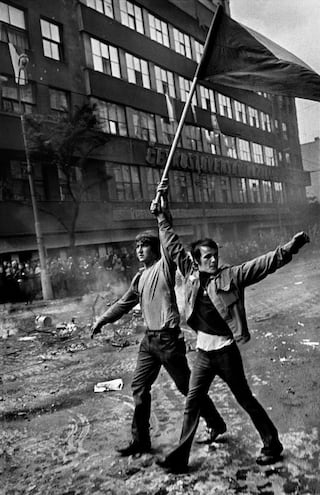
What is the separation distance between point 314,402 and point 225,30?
9.36 feet

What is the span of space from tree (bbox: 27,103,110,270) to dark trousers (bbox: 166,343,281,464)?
1004 cm

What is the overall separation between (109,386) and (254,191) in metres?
17.3

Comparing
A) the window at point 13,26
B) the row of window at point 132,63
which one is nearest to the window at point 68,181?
the row of window at point 132,63

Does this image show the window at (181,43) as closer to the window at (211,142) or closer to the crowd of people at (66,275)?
Answer: the window at (211,142)

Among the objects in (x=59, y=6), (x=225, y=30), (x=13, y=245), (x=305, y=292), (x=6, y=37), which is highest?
(x=59, y=6)

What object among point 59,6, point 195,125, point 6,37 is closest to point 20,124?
point 6,37

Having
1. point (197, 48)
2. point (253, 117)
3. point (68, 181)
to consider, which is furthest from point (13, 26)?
point (253, 117)

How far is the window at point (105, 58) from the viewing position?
52.5 feet

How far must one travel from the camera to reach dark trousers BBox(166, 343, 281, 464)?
2.56 meters

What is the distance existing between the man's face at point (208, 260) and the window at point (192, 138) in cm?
1661

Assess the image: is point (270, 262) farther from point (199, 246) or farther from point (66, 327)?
point (66, 327)

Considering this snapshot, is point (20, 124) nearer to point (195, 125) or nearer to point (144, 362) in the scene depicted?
point (195, 125)

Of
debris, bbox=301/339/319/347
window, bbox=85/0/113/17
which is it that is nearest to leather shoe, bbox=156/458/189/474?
debris, bbox=301/339/319/347

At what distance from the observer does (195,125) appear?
63.7 ft
